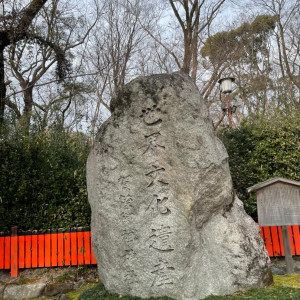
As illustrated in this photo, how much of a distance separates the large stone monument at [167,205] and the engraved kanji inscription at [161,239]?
1cm

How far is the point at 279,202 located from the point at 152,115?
2.52 meters

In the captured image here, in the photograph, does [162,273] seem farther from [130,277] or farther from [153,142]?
[153,142]

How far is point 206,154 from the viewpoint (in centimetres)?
370

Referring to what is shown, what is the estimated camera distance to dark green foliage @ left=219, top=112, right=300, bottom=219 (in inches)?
267

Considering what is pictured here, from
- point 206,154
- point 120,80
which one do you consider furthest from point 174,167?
point 120,80

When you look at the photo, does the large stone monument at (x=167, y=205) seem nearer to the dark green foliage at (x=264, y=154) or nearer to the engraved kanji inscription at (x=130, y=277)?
the engraved kanji inscription at (x=130, y=277)

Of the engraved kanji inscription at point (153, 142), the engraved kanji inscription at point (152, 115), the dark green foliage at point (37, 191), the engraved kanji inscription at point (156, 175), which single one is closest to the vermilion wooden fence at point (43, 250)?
the dark green foliage at point (37, 191)

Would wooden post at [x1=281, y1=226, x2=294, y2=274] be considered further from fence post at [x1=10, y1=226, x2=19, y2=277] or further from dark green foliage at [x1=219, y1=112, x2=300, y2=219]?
fence post at [x1=10, y1=226, x2=19, y2=277]

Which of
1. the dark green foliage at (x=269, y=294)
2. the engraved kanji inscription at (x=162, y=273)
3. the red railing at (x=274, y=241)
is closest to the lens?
the dark green foliage at (x=269, y=294)

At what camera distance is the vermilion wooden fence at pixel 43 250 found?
5.64m

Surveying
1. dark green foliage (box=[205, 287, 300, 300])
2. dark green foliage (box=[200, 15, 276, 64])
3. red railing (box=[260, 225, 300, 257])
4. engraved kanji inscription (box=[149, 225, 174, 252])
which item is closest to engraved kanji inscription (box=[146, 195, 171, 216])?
engraved kanji inscription (box=[149, 225, 174, 252])

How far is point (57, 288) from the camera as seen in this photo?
17.2ft

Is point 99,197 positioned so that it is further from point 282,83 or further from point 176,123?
point 282,83

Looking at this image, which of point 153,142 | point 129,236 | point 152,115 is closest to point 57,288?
point 129,236
